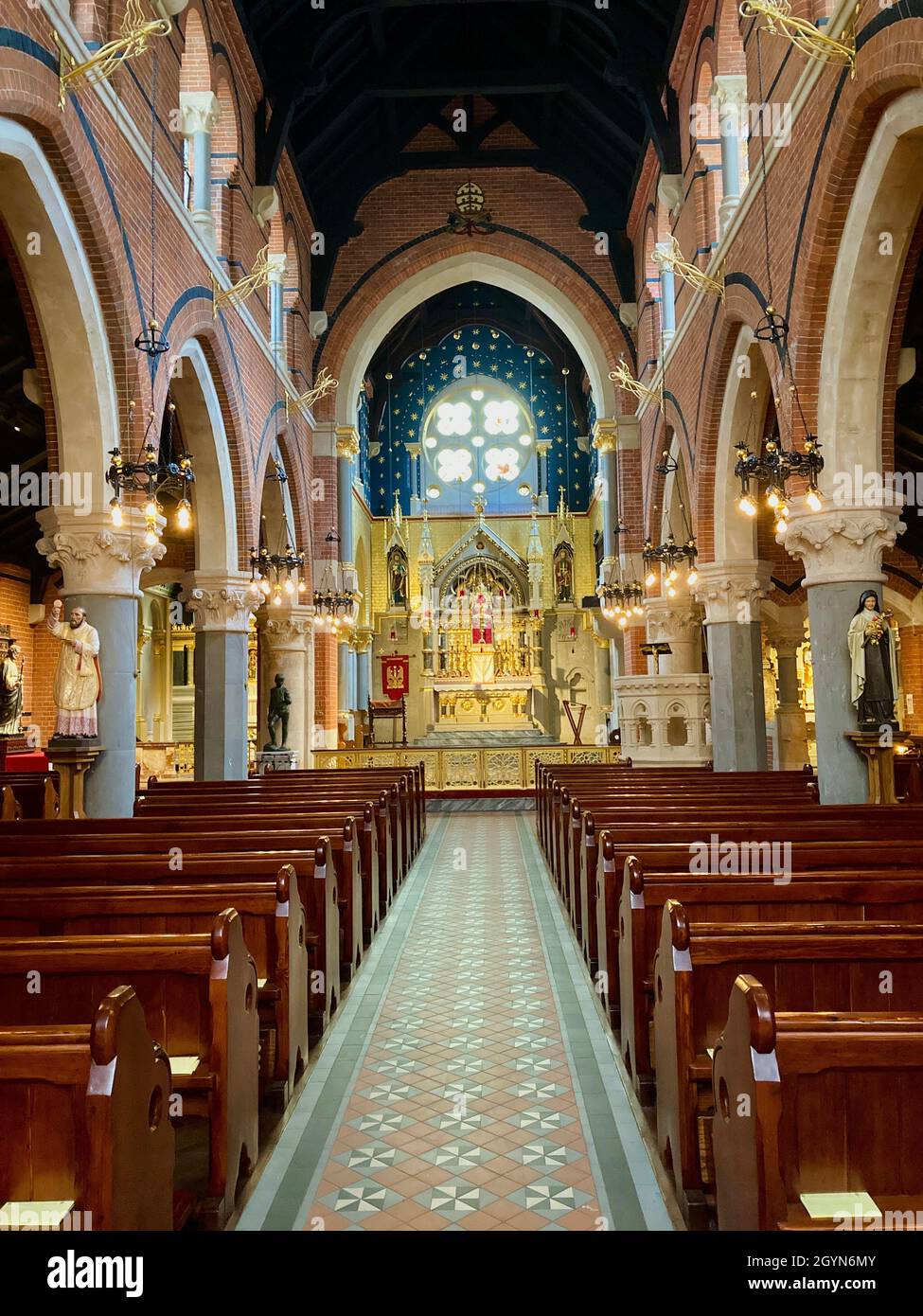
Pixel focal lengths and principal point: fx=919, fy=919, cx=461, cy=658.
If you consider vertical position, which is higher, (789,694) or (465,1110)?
(789,694)

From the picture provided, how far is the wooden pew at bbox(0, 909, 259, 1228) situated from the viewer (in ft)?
10.2

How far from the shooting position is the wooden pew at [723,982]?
3.16m

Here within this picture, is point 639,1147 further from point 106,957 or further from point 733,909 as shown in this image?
point 106,957

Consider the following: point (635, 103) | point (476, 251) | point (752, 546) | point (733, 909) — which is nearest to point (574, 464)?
point (476, 251)

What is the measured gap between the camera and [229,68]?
42.1 feet

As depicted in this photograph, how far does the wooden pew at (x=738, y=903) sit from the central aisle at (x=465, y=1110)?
1.38 feet

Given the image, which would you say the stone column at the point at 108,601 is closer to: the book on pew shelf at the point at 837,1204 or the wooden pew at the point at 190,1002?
the wooden pew at the point at 190,1002

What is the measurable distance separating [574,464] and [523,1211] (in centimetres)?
2678

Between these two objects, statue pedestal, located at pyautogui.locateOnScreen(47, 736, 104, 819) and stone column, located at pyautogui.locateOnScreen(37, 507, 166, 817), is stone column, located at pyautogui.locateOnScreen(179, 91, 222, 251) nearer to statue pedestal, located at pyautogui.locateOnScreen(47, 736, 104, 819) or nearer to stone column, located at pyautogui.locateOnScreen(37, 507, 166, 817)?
stone column, located at pyautogui.locateOnScreen(37, 507, 166, 817)

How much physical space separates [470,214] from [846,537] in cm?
1433

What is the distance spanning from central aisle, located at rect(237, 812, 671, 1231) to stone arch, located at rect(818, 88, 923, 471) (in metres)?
5.09

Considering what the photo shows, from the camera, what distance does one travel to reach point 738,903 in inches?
161

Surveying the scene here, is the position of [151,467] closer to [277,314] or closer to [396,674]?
[277,314]

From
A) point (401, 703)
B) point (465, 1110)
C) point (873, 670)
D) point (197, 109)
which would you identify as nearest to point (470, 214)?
point (197, 109)
